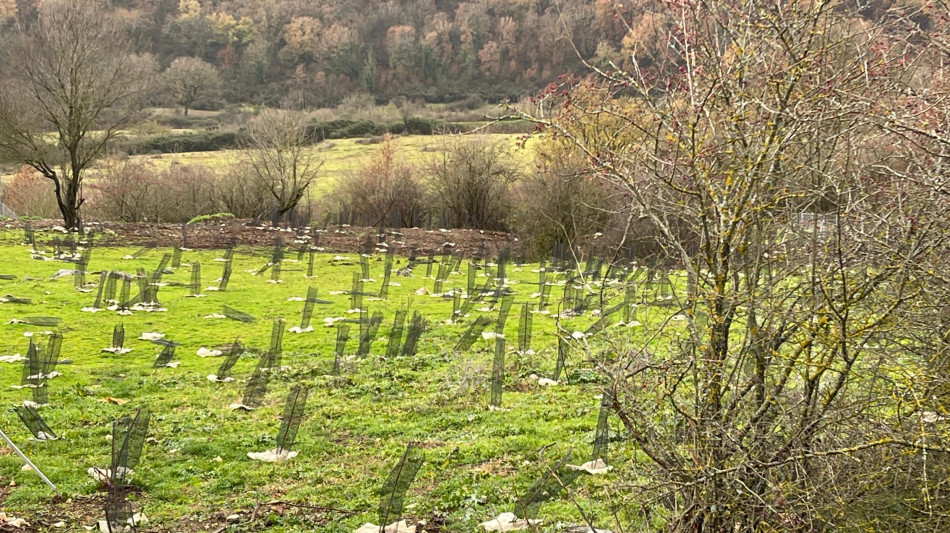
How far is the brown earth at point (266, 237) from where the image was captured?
19312mm

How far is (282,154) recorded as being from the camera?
25.5 m

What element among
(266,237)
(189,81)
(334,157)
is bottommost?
(266,237)

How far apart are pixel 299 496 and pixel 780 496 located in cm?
311

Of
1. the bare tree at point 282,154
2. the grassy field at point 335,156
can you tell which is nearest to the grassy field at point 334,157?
the grassy field at point 335,156

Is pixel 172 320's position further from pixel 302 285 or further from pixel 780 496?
pixel 780 496

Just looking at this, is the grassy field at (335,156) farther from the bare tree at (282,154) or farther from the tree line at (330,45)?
the tree line at (330,45)

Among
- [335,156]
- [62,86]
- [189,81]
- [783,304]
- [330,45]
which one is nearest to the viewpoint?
[783,304]

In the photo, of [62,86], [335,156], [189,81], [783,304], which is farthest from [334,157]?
[783,304]

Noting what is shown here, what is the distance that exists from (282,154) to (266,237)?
19.7 ft

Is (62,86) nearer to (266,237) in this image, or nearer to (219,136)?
(266,237)

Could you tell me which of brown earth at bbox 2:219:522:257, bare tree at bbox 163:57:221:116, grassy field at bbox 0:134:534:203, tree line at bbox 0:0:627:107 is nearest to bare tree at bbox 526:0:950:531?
brown earth at bbox 2:219:522:257

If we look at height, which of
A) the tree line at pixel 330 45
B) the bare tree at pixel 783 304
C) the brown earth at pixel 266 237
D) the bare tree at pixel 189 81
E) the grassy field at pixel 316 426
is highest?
the tree line at pixel 330 45

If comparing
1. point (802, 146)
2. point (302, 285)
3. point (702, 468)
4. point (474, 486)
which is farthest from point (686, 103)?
point (302, 285)

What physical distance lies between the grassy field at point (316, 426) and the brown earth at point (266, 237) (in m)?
8.42
